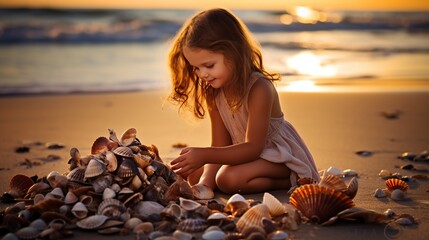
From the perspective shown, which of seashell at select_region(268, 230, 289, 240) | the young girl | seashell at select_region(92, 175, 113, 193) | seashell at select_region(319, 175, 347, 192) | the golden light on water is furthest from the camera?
the golden light on water

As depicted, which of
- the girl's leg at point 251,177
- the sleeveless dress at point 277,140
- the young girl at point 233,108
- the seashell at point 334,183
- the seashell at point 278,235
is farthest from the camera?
the sleeveless dress at point 277,140

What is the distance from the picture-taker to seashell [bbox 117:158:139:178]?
3.77m

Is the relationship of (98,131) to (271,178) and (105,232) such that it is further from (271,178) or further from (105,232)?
(105,232)

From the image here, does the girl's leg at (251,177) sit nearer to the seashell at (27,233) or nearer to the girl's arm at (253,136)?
the girl's arm at (253,136)

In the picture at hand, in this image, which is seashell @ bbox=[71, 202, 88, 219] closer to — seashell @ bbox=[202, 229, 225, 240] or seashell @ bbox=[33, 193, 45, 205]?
seashell @ bbox=[33, 193, 45, 205]

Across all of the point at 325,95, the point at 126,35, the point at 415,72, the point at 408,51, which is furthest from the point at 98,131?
the point at 126,35

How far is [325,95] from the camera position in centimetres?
896

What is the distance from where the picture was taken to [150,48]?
16.1 meters

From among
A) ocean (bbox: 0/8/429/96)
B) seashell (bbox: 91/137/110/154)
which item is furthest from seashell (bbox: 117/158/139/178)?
ocean (bbox: 0/8/429/96)

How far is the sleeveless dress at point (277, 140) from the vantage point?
14.7 feet

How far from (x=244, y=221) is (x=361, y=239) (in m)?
0.61

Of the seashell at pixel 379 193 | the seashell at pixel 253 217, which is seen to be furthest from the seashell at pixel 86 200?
the seashell at pixel 379 193

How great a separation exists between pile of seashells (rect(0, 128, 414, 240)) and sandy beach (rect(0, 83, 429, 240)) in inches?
4.1

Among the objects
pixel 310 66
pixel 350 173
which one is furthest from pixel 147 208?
pixel 310 66
